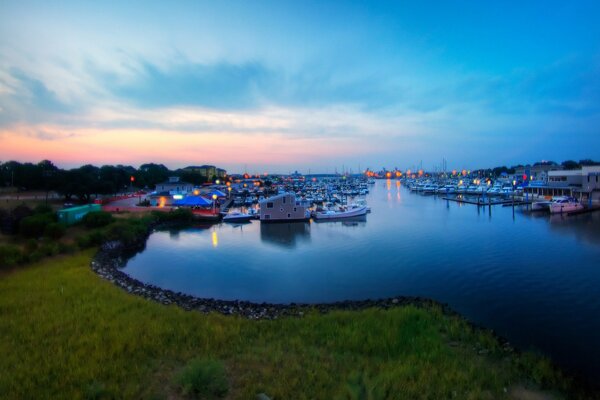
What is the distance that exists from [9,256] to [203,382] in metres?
11.6

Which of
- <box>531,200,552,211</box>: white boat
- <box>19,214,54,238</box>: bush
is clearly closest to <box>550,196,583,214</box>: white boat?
<box>531,200,552,211</box>: white boat

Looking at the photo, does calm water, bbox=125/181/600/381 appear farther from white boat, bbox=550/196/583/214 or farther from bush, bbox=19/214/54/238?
bush, bbox=19/214/54/238

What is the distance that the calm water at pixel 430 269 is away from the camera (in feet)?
27.6

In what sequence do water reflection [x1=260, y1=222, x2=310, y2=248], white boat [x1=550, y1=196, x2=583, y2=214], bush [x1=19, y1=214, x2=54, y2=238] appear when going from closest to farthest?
bush [x1=19, y1=214, x2=54, y2=238], water reflection [x1=260, y1=222, x2=310, y2=248], white boat [x1=550, y1=196, x2=583, y2=214]

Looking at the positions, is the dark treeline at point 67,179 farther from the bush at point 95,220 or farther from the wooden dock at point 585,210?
the wooden dock at point 585,210

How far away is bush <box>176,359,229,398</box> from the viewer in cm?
426

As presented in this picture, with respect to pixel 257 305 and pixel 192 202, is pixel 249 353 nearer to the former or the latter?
pixel 257 305

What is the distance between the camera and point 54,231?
52.5 ft

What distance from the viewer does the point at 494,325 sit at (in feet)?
26.8

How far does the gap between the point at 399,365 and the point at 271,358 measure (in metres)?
2.07

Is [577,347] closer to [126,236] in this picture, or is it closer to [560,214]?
[126,236]

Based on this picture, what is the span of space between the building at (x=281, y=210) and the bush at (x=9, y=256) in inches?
612

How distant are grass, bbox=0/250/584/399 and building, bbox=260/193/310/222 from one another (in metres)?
17.5

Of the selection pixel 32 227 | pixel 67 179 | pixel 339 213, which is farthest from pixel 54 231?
pixel 339 213
